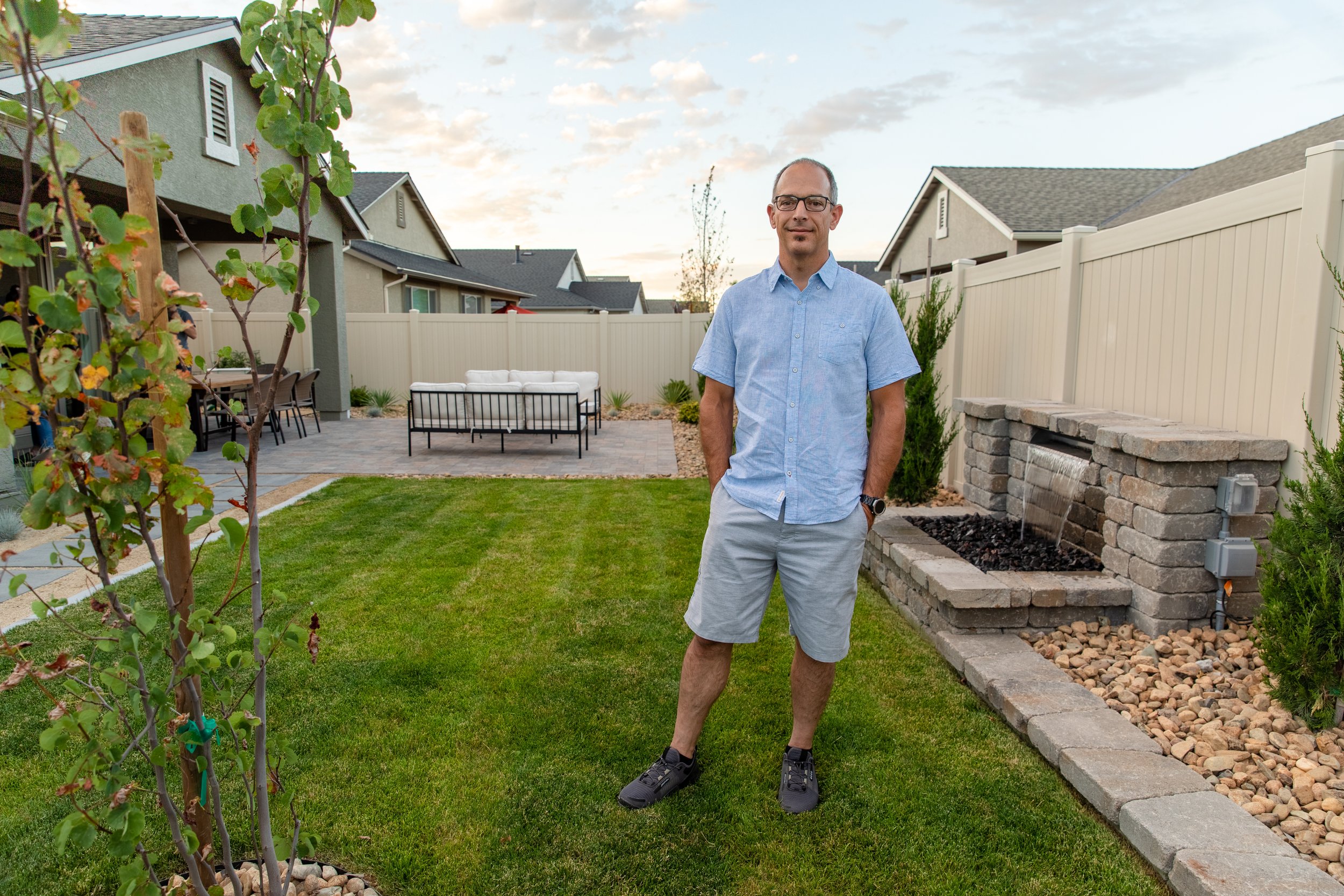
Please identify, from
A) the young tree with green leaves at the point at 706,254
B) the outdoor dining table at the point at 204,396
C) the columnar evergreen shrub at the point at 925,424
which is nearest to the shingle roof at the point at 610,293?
the young tree with green leaves at the point at 706,254

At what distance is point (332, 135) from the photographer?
1509 millimetres

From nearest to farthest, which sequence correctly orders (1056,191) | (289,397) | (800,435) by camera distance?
(800,435)
(289,397)
(1056,191)

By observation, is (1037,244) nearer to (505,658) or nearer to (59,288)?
(505,658)

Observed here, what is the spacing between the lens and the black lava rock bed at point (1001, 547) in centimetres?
424

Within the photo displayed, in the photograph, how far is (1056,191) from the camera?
16.8 metres

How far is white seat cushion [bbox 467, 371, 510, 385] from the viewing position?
13.6 meters

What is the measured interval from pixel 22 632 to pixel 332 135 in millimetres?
3643

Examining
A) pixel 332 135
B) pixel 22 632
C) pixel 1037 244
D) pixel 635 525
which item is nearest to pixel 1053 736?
pixel 332 135

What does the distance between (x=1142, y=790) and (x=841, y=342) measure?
65.3 inches

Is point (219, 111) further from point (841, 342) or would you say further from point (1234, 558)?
point (1234, 558)

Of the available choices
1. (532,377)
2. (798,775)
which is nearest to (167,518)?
(798,775)

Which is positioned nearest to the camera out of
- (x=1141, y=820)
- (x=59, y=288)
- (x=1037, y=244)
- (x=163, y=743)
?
(x=59, y=288)

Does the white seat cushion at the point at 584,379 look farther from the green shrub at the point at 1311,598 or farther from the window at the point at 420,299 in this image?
the green shrub at the point at 1311,598

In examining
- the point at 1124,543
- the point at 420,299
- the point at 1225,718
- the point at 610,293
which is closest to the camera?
the point at 1225,718
